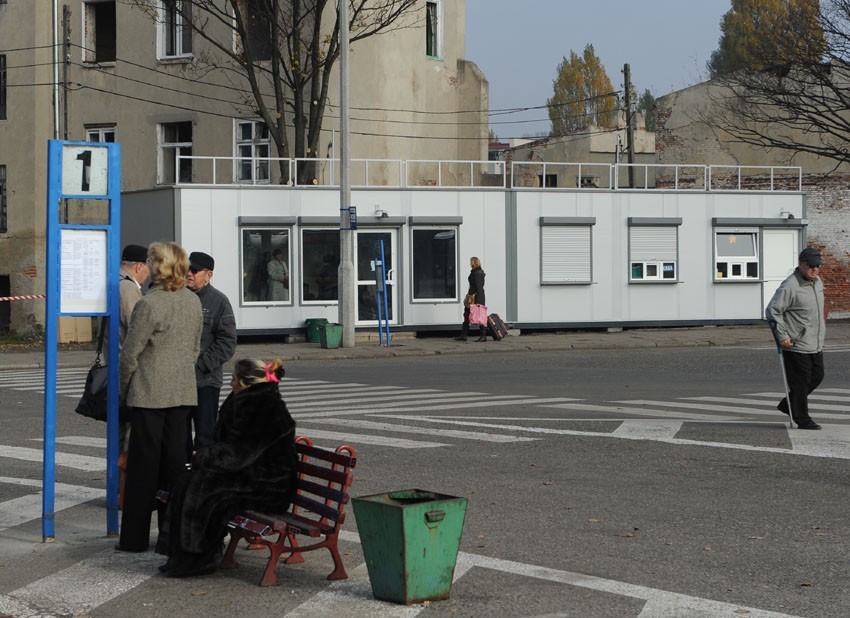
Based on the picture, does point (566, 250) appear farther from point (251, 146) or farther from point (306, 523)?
point (306, 523)

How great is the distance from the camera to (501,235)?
32.1 metres

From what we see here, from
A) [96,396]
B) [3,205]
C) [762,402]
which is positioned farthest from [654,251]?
[96,396]

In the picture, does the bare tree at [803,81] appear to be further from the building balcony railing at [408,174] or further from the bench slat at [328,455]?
the bench slat at [328,455]

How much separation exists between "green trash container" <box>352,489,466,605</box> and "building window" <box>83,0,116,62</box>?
3384 centimetres

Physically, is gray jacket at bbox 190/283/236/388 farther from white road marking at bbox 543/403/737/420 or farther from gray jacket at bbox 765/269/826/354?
white road marking at bbox 543/403/737/420

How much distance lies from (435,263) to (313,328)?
3.63 m

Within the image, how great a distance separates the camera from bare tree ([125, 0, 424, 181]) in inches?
1281

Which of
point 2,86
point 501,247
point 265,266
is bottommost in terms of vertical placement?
point 265,266

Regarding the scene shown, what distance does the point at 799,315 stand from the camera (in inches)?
539

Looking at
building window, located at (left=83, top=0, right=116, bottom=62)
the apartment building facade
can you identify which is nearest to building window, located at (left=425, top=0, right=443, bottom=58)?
the apartment building facade

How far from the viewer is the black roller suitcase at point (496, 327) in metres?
30.2

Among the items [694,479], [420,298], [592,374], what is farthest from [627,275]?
[694,479]

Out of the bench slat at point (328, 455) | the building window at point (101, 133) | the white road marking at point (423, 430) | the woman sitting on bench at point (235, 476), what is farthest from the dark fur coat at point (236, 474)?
the building window at point (101, 133)

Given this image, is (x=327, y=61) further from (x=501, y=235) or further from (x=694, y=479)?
(x=694, y=479)
